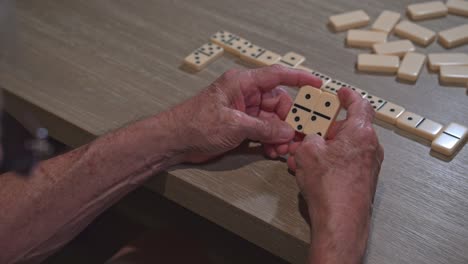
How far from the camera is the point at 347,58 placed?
1452 mm

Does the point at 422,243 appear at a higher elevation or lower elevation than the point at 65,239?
higher

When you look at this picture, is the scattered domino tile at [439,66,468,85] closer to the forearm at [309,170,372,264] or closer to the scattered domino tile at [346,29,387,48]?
the scattered domino tile at [346,29,387,48]

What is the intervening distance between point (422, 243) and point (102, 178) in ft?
2.02

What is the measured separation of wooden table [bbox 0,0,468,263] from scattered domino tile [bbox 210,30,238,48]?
0.03 m

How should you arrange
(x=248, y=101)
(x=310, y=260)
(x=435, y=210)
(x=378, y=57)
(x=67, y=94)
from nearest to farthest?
(x=310, y=260) → (x=435, y=210) → (x=248, y=101) → (x=67, y=94) → (x=378, y=57)

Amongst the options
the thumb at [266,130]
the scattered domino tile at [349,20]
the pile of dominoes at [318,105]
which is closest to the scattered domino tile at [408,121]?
the pile of dominoes at [318,105]

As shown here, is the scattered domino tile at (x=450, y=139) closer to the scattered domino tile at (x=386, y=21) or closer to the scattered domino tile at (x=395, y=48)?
the scattered domino tile at (x=395, y=48)

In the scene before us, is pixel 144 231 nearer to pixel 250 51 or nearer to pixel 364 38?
pixel 250 51

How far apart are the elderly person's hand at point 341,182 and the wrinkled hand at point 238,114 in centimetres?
8

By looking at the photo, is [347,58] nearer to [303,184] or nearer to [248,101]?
[248,101]

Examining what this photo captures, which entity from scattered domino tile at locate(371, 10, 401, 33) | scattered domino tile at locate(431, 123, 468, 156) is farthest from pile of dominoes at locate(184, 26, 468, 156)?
scattered domino tile at locate(371, 10, 401, 33)

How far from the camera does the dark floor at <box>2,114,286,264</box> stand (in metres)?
1.37

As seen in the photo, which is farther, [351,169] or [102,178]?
[102,178]

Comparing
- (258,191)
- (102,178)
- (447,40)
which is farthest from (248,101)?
(447,40)
